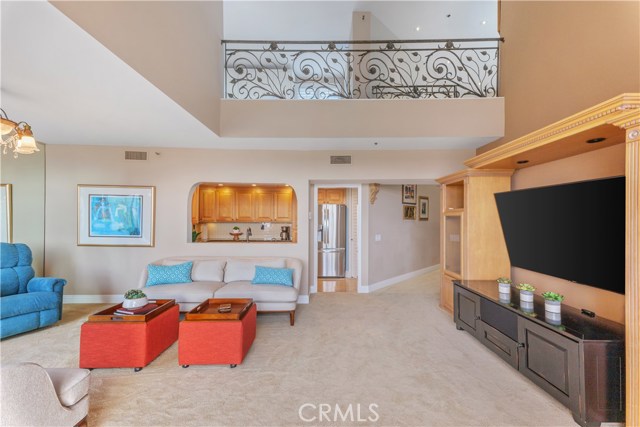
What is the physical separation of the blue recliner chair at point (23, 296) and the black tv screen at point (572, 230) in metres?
5.87

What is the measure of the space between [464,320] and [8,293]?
588 centimetres

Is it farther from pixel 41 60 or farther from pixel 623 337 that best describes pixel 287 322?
pixel 41 60

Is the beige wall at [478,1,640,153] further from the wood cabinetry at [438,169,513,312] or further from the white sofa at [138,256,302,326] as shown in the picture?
the white sofa at [138,256,302,326]

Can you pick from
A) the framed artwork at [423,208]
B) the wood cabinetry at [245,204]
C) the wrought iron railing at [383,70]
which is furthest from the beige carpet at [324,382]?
the framed artwork at [423,208]

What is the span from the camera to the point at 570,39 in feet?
9.11

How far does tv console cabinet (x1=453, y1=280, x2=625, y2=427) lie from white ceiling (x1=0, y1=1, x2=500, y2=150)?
2.51m

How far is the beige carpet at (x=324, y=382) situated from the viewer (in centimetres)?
208

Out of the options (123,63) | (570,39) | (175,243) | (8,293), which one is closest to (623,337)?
(570,39)

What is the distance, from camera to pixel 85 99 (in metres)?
2.73

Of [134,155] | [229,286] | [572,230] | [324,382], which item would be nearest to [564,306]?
[572,230]

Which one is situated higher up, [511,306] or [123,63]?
[123,63]

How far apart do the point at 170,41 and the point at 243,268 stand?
308cm

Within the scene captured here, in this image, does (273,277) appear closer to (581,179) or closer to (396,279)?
(396,279)

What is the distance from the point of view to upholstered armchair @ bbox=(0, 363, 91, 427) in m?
1.49
